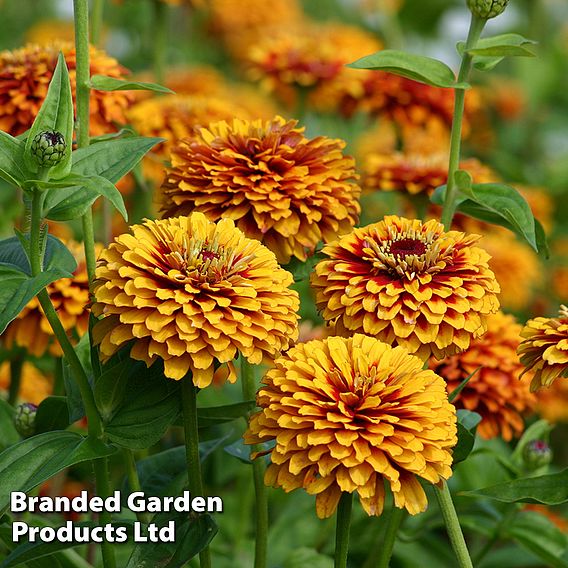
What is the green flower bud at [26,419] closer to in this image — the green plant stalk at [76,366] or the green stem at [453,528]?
the green plant stalk at [76,366]

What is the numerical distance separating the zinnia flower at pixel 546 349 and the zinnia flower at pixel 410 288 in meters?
0.05

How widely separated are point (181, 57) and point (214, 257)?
1.84 metres

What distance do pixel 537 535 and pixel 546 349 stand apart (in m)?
0.40

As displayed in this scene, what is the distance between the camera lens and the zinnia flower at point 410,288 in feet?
2.90

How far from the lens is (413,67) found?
986 mm

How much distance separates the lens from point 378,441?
30.7 inches

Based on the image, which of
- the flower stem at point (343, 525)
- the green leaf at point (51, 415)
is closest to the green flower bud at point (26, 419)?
the green leaf at point (51, 415)

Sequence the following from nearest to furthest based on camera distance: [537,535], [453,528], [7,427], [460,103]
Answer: [453,528]
[460,103]
[7,427]
[537,535]

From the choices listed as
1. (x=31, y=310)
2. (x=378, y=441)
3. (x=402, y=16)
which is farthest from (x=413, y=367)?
(x=402, y=16)

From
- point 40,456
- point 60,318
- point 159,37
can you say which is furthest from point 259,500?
point 159,37

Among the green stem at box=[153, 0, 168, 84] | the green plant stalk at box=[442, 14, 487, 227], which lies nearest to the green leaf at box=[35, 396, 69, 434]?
the green plant stalk at box=[442, 14, 487, 227]

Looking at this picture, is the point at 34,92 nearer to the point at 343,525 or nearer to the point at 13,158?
the point at 13,158

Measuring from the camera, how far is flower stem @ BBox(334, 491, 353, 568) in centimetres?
85

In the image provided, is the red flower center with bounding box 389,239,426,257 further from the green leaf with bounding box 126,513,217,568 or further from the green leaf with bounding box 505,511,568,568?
the green leaf with bounding box 505,511,568,568
